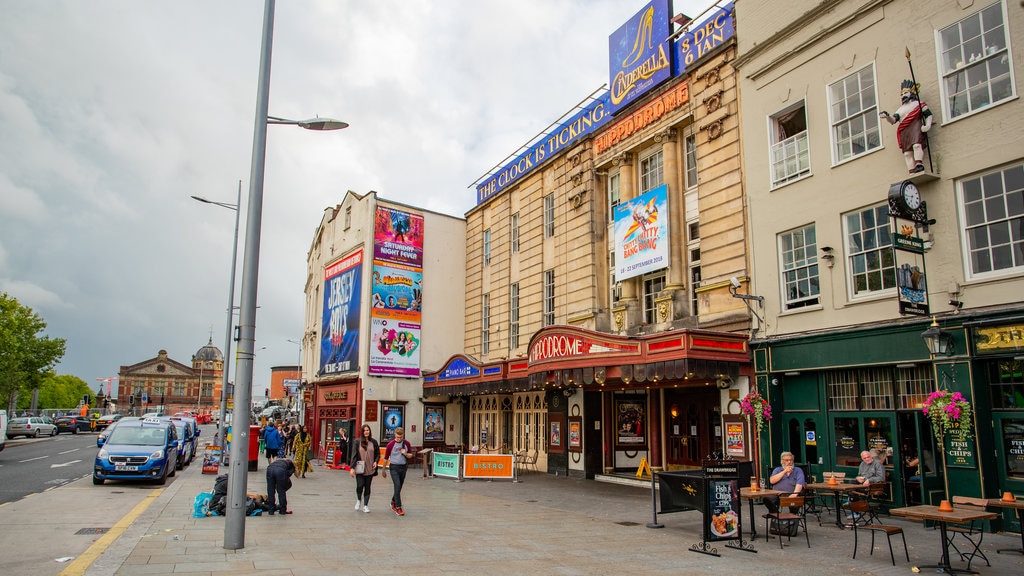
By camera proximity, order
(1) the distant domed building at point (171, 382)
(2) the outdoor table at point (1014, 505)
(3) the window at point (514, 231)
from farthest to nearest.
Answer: (1) the distant domed building at point (171, 382) → (3) the window at point (514, 231) → (2) the outdoor table at point (1014, 505)

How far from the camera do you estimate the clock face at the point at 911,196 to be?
12.0 metres

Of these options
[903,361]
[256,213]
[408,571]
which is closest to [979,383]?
[903,361]

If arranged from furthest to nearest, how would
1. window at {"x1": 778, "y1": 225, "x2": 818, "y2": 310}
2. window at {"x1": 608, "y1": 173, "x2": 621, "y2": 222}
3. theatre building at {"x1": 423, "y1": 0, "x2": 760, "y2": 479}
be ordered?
1. window at {"x1": 608, "y1": 173, "x2": 621, "y2": 222}
2. theatre building at {"x1": 423, "y1": 0, "x2": 760, "y2": 479}
3. window at {"x1": 778, "y1": 225, "x2": 818, "y2": 310}

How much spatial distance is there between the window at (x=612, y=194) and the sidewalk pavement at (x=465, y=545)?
10383 millimetres

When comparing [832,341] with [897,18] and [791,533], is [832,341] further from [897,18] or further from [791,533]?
[897,18]

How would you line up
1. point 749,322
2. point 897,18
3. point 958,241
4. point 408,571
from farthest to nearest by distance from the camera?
point 749,322, point 897,18, point 958,241, point 408,571

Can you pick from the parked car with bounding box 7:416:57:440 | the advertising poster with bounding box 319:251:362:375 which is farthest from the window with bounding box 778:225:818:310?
the parked car with bounding box 7:416:57:440

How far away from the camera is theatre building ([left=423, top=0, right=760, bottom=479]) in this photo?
17.0m

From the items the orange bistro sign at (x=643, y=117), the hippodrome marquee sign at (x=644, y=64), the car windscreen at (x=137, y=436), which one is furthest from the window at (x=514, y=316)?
the car windscreen at (x=137, y=436)

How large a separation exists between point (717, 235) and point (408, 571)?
40.8 feet

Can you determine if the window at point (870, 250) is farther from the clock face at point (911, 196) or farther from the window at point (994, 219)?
the window at point (994, 219)

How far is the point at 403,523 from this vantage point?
1227 cm

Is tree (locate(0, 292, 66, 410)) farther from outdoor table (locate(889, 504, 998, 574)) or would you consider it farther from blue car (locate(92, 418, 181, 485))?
outdoor table (locate(889, 504, 998, 574))

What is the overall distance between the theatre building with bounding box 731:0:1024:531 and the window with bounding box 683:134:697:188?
2.22m
